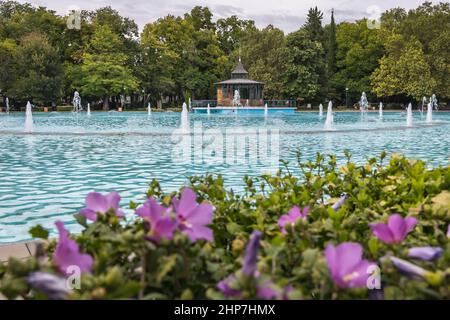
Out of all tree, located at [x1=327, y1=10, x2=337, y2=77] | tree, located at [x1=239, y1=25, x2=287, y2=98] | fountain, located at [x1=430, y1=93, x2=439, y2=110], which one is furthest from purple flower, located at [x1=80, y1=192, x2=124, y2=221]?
tree, located at [x1=327, y1=10, x2=337, y2=77]

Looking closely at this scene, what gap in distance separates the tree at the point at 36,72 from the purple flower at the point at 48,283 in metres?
50.5

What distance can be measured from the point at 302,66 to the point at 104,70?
19557mm

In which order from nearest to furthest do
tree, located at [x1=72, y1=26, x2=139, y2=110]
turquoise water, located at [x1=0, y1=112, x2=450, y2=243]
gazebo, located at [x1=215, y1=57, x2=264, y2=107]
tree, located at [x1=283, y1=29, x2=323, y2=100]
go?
turquoise water, located at [x1=0, y1=112, x2=450, y2=243] → gazebo, located at [x1=215, y1=57, x2=264, y2=107] → tree, located at [x1=72, y1=26, x2=139, y2=110] → tree, located at [x1=283, y1=29, x2=323, y2=100]

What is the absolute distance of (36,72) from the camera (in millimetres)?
49000

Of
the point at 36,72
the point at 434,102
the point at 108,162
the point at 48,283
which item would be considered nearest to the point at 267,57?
the point at 434,102

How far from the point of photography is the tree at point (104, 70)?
51.1 meters

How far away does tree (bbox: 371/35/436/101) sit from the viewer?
4922 centimetres

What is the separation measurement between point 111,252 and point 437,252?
28.5 inches

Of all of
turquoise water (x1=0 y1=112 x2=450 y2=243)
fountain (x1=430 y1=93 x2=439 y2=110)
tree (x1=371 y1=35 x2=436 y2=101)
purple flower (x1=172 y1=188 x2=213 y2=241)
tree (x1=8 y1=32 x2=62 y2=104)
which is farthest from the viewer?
tree (x1=371 y1=35 x2=436 y2=101)

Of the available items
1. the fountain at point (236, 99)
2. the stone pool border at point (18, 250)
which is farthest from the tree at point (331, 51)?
the stone pool border at point (18, 250)

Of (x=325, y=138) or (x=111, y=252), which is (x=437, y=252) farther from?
(x=325, y=138)

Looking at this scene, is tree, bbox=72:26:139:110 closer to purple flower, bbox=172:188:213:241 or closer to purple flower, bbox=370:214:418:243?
purple flower, bbox=172:188:213:241

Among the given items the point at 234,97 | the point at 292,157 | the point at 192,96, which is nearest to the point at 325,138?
the point at 292,157

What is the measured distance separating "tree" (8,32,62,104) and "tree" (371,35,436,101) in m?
31.4
